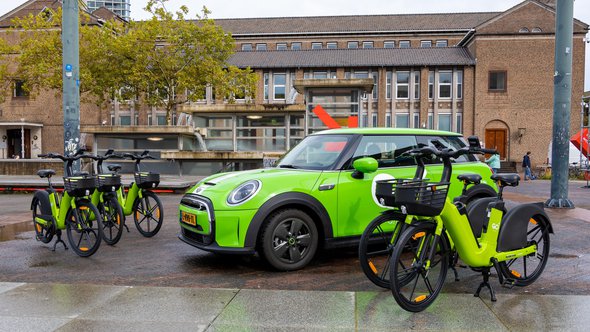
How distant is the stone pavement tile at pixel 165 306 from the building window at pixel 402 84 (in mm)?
39805

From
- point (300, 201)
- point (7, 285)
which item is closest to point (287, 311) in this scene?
point (300, 201)

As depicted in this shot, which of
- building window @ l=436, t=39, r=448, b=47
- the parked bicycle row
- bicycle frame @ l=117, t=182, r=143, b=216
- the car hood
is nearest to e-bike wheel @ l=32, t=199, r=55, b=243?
the parked bicycle row

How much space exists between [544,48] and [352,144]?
39227mm

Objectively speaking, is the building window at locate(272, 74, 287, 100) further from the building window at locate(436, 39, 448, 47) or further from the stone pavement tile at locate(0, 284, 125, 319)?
the stone pavement tile at locate(0, 284, 125, 319)

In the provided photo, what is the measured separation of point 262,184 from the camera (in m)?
5.40

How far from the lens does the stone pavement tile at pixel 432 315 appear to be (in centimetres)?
376

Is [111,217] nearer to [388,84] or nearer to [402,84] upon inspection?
[388,84]

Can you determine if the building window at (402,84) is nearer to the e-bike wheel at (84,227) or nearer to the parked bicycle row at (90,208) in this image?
the parked bicycle row at (90,208)

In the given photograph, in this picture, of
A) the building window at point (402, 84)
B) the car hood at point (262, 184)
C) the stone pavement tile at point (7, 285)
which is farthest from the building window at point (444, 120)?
the stone pavement tile at point (7, 285)

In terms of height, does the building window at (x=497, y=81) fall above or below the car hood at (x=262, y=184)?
above

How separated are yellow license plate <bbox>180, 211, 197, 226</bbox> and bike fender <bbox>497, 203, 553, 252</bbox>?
320cm

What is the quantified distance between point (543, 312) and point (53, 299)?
4.33 m

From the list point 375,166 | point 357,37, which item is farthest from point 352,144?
point 357,37

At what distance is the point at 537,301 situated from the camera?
4.40 m
